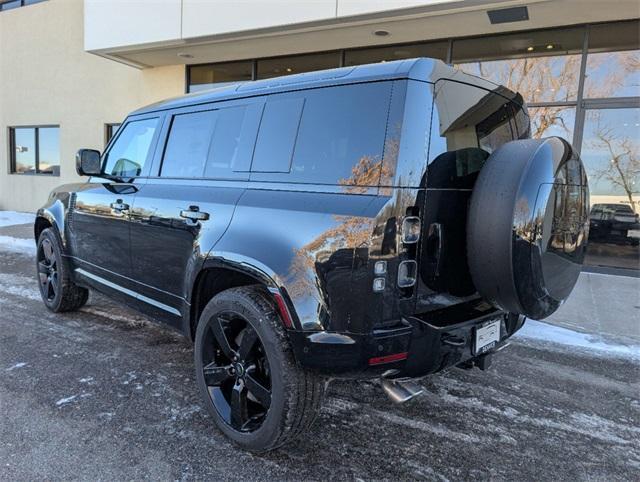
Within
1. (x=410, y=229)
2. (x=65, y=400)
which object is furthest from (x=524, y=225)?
(x=65, y=400)

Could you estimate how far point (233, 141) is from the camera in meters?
3.01

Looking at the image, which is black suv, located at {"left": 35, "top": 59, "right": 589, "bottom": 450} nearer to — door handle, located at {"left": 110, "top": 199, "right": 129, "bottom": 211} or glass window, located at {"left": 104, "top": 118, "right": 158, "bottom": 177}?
door handle, located at {"left": 110, "top": 199, "right": 129, "bottom": 211}

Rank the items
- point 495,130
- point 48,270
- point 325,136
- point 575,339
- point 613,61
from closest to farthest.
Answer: point 325,136
point 495,130
point 575,339
point 48,270
point 613,61

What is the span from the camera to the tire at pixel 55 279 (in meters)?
4.64

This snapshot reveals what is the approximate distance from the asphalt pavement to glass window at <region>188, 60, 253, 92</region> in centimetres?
704

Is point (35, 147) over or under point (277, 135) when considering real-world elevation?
over

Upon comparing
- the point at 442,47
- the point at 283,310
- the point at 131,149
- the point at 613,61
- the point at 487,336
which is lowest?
the point at 487,336

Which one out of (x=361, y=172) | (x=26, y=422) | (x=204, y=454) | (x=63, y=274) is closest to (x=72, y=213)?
(x=63, y=274)

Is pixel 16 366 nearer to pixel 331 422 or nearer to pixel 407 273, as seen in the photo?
pixel 331 422

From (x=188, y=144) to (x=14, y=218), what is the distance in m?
11.3

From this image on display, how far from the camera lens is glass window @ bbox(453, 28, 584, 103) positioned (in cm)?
709

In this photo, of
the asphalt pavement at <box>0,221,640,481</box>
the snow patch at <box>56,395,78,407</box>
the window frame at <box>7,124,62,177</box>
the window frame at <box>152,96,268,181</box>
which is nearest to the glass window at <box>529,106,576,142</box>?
the asphalt pavement at <box>0,221,640,481</box>

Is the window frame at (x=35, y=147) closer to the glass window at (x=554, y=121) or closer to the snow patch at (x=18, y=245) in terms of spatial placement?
the snow patch at (x=18, y=245)

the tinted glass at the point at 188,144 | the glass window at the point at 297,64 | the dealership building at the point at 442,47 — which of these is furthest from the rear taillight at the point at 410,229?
the glass window at the point at 297,64
